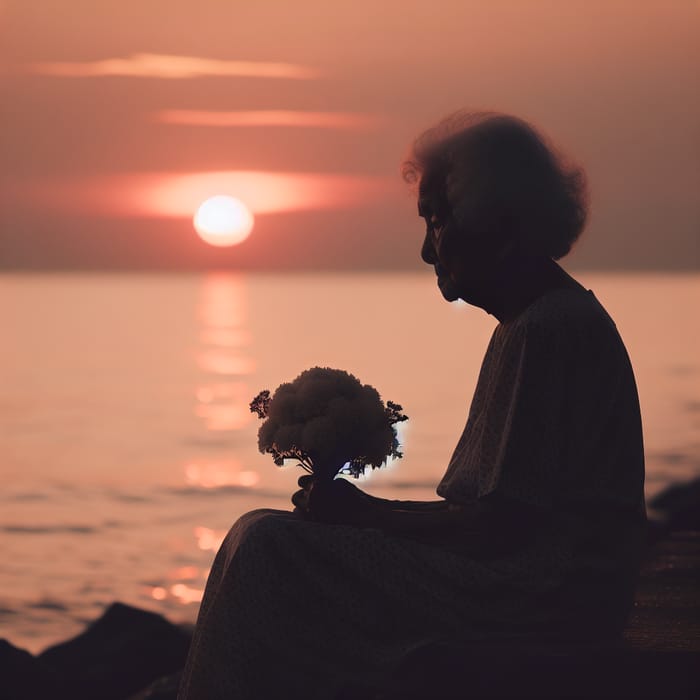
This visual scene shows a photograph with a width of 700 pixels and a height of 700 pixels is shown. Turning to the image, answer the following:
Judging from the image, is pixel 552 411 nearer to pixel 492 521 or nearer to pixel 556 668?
pixel 492 521

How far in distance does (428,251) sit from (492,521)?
1063mm

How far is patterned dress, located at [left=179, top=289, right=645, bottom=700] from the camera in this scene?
14.9 ft

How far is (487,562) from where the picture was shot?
4645 mm

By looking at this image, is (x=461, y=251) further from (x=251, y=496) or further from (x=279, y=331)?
(x=279, y=331)

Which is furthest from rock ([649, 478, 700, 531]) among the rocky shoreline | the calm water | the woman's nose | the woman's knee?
the woman's knee

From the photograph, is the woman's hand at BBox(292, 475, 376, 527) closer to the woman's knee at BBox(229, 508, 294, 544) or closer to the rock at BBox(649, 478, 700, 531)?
the woman's knee at BBox(229, 508, 294, 544)

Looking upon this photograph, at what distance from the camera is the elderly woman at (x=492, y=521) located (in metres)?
4.54

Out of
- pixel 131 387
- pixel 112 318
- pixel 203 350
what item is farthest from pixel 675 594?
pixel 112 318

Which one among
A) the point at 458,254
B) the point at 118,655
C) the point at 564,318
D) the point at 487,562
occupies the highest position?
the point at 458,254

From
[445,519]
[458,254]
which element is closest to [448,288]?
[458,254]

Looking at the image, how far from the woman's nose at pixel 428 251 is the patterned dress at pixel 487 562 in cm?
50

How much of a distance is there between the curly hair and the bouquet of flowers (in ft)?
2.49

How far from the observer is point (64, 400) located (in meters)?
37.7

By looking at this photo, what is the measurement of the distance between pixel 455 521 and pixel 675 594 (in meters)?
2.14
